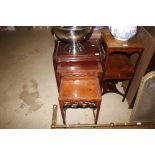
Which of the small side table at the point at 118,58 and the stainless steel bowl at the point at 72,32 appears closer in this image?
the stainless steel bowl at the point at 72,32

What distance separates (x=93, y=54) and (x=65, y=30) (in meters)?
0.45

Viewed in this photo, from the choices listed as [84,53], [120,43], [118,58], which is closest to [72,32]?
[84,53]

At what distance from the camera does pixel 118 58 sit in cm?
229

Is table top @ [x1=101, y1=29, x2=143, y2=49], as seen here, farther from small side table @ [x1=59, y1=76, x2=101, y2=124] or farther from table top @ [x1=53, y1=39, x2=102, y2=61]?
small side table @ [x1=59, y1=76, x2=101, y2=124]

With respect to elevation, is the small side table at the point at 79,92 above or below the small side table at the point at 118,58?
below

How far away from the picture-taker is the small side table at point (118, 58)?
5.88ft

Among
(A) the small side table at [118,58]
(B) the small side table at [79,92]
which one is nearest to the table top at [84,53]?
(A) the small side table at [118,58]

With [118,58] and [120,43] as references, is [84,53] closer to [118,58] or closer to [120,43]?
[120,43]

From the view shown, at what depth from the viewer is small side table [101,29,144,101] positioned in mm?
1791

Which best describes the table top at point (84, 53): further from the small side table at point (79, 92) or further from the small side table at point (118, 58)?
the small side table at point (79, 92)

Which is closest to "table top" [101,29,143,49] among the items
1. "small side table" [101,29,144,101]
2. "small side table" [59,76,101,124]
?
"small side table" [101,29,144,101]

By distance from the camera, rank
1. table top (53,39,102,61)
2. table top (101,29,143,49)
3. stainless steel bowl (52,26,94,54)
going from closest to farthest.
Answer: stainless steel bowl (52,26,94,54) → table top (101,29,143,49) → table top (53,39,102,61)
